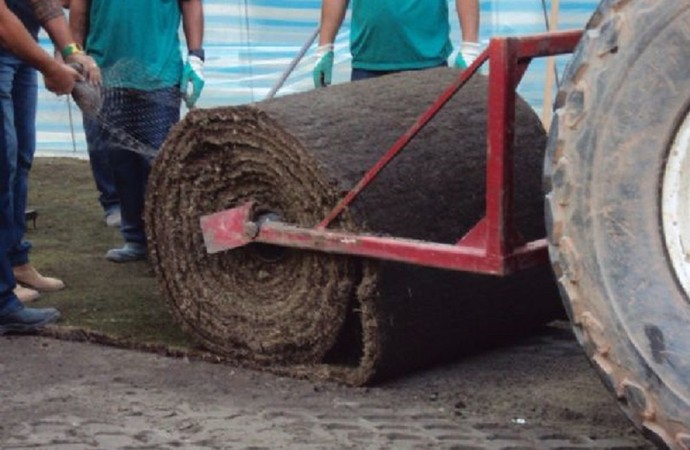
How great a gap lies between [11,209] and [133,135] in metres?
1.17

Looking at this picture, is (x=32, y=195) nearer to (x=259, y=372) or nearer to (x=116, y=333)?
(x=116, y=333)

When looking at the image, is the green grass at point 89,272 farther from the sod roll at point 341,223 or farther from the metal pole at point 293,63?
the metal pole at point 293,63

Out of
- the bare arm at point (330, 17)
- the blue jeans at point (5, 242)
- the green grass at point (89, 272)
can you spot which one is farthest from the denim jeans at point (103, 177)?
the blue jeans at point (5, 242)

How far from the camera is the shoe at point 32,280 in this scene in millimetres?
6152

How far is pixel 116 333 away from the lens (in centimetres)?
536

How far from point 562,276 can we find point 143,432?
133cm

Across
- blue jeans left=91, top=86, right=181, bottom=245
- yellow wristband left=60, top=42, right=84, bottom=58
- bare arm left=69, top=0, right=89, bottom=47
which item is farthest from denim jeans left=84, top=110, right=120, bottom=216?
yellow wristband left=60, top=42, right=84, bottom=58

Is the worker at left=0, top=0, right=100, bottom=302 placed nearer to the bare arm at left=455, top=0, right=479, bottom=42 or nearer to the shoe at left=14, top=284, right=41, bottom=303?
the shoe at left=14, top=284, right=41, bottom=303

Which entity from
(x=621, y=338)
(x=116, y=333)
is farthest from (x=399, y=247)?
(x=116, y=333)

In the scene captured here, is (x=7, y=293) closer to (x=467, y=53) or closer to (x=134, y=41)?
(x=134, y=41)

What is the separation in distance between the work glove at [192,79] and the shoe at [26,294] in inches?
47.8

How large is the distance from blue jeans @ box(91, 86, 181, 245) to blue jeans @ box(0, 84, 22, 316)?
37.6 inches

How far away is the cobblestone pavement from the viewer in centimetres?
408

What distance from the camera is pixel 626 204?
3.43 m
